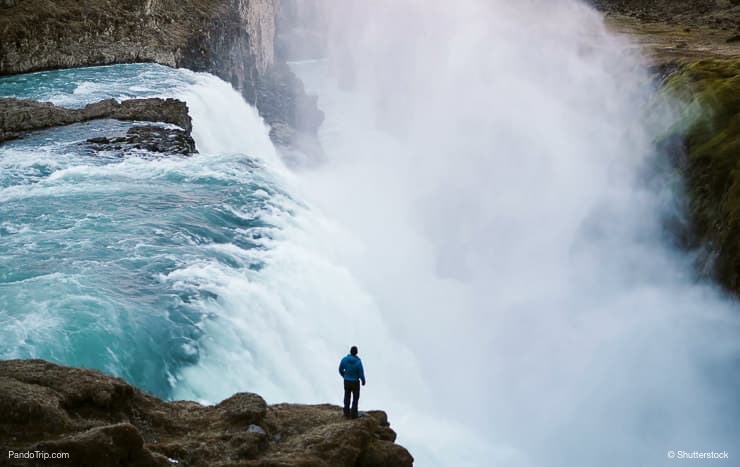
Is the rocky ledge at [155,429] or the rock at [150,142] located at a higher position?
the rock at [150,142]

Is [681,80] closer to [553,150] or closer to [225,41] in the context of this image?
[553,150]

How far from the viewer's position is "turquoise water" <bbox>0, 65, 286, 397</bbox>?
53.2 feet

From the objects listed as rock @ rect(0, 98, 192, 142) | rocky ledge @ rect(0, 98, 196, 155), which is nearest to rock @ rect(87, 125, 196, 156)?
rocky ledge @ rect(0, 98, 196, 155)

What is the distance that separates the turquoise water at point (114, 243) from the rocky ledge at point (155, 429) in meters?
3.96

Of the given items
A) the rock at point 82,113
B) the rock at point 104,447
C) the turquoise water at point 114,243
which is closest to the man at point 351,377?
the rock at point 104,447

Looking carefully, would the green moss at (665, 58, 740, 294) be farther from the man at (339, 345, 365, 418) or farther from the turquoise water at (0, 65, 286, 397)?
the man at (339, 345, 365, 418)

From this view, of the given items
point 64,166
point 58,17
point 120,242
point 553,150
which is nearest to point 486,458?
point 120,242

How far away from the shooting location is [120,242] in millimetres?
21984

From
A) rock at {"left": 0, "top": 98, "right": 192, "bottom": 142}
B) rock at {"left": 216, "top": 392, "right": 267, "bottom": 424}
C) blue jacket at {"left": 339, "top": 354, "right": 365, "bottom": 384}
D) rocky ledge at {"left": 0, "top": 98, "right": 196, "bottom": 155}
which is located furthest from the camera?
rock at {"left": 0, "top": 98, "right": 192, "bottom": 142}

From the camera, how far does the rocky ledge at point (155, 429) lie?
30.9ft

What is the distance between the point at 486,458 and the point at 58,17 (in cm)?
3638

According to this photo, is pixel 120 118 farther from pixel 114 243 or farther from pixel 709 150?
pixel 709 150

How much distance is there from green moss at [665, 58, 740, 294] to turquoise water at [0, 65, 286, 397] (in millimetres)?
16046

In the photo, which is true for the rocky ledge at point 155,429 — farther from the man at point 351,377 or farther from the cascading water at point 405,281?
the cascading water at point 405,281
